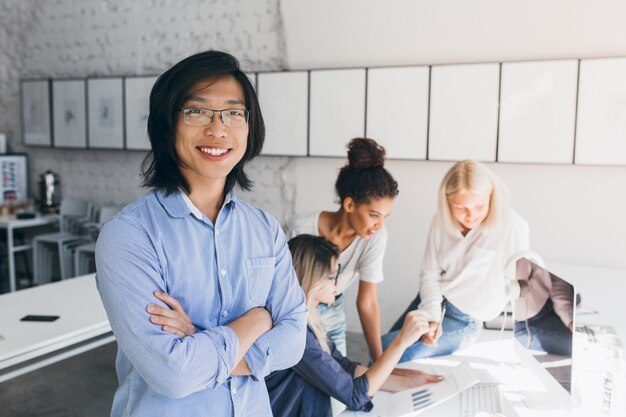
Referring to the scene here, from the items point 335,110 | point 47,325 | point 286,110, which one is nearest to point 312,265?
point 47,325

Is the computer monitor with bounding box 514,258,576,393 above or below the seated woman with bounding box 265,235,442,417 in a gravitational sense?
above

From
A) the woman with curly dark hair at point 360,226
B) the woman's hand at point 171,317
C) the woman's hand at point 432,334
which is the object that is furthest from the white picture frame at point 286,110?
the woman's hand at point 171,317

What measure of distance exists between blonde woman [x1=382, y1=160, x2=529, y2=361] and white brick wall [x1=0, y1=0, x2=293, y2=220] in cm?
205

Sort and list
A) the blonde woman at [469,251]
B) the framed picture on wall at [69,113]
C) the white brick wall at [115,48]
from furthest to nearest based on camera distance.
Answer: the framed picture on wall at [69,113]
the white brick wall at [115,48]
the blonde woman at [469,251]

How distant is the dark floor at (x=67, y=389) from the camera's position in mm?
2957

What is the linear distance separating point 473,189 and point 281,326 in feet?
4.35

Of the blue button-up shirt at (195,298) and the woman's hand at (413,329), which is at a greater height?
the blue button-up shirt at (195,298)

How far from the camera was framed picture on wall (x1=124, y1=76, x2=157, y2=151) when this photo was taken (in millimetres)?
4676

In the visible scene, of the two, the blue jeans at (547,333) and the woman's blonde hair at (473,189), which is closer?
the blue jeans at (547,333)

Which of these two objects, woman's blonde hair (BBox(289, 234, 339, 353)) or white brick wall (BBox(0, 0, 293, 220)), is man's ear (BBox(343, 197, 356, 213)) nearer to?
woman's blonde hair (BBox(289, 234, 339, 353))

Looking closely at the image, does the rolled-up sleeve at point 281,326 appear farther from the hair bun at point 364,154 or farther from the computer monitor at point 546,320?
the hair bun at point 364,154

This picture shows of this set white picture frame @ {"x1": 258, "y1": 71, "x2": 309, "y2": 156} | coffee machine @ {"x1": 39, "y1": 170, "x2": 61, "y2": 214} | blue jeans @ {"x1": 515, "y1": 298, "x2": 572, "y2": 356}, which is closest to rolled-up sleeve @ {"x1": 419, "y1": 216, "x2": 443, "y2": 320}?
blue jeans @ {"x1": 515, "y1": 298, "x2": 572, "y2": 356}

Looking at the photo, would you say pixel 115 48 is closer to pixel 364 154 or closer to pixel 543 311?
pixel 364 154

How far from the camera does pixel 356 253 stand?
2373 millimetres
